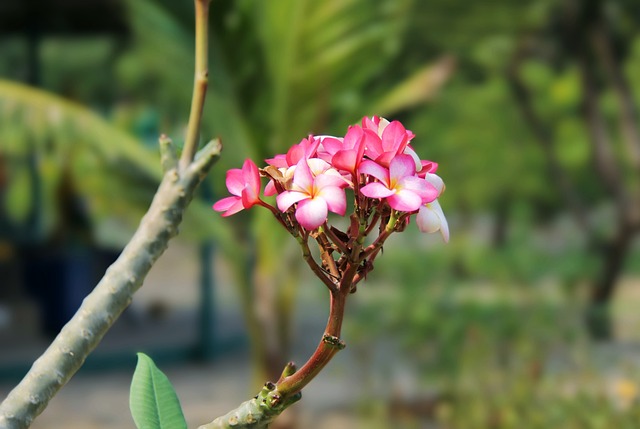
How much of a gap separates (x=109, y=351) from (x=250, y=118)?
4800 millimetres

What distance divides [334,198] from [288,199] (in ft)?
0.14

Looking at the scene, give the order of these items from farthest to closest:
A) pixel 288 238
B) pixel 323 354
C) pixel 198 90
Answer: pixel 288 238, pixel 198 90, pixel 323 354

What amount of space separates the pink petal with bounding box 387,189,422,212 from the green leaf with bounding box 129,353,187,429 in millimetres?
292

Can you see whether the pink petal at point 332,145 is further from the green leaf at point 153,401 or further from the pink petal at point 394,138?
the green leaf at point 153,401

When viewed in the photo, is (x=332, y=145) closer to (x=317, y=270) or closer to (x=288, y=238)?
(x=317, y=270)

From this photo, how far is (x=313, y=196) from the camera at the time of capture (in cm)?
83

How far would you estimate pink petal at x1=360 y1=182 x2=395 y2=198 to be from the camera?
31.7 inches

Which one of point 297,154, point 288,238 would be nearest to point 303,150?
point 297,154

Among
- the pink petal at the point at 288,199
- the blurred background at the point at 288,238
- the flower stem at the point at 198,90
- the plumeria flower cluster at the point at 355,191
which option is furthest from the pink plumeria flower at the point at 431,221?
the blurred background at the point at 288,238

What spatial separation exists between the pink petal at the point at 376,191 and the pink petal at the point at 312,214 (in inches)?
1.4

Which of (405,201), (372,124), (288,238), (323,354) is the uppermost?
(288,238)

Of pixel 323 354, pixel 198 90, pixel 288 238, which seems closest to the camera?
pixel 323 354

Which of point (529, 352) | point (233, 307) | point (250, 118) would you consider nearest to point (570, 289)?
point (233, 307)

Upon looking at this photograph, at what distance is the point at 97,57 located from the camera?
1053 centimetres
